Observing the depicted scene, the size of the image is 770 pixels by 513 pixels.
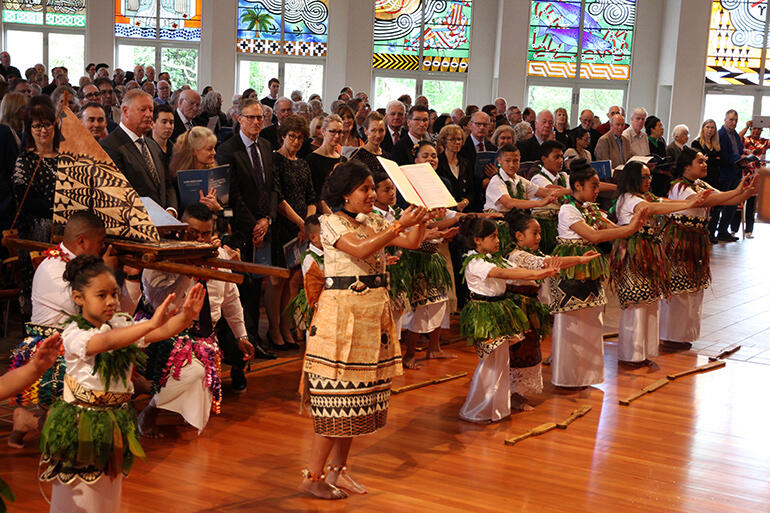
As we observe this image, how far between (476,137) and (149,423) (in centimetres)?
474

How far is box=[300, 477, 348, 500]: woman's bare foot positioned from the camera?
4164 millimetres

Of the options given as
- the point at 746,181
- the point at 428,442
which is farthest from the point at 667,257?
the point at 428,442

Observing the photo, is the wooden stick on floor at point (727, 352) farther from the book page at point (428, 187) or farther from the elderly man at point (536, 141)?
the book page at point (428, 187)

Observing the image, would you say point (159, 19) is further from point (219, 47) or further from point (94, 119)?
point (94, 119)

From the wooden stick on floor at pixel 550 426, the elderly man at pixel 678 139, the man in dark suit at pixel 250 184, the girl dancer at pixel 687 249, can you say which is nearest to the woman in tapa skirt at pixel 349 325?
the wooden stick on floor at pixel 550 426

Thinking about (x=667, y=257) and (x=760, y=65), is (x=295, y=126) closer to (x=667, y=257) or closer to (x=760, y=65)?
(x=667, y=257)

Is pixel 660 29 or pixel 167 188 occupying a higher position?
pixel 660 29

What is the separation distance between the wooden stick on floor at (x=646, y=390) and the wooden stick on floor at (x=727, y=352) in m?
0.90

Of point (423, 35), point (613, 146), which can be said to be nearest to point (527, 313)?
point (613, 146)

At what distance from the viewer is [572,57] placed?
1944 cm

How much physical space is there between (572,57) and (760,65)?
3858 millimetres

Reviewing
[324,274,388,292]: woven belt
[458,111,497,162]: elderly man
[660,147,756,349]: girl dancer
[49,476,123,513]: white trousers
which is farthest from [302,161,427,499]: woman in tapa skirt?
[458,111,497,162]: elderly man

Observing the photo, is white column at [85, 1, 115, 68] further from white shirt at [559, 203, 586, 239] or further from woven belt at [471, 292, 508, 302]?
woven belt at [471, 292, 508, 302]

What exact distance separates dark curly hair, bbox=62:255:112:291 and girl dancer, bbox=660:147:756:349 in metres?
4.95
